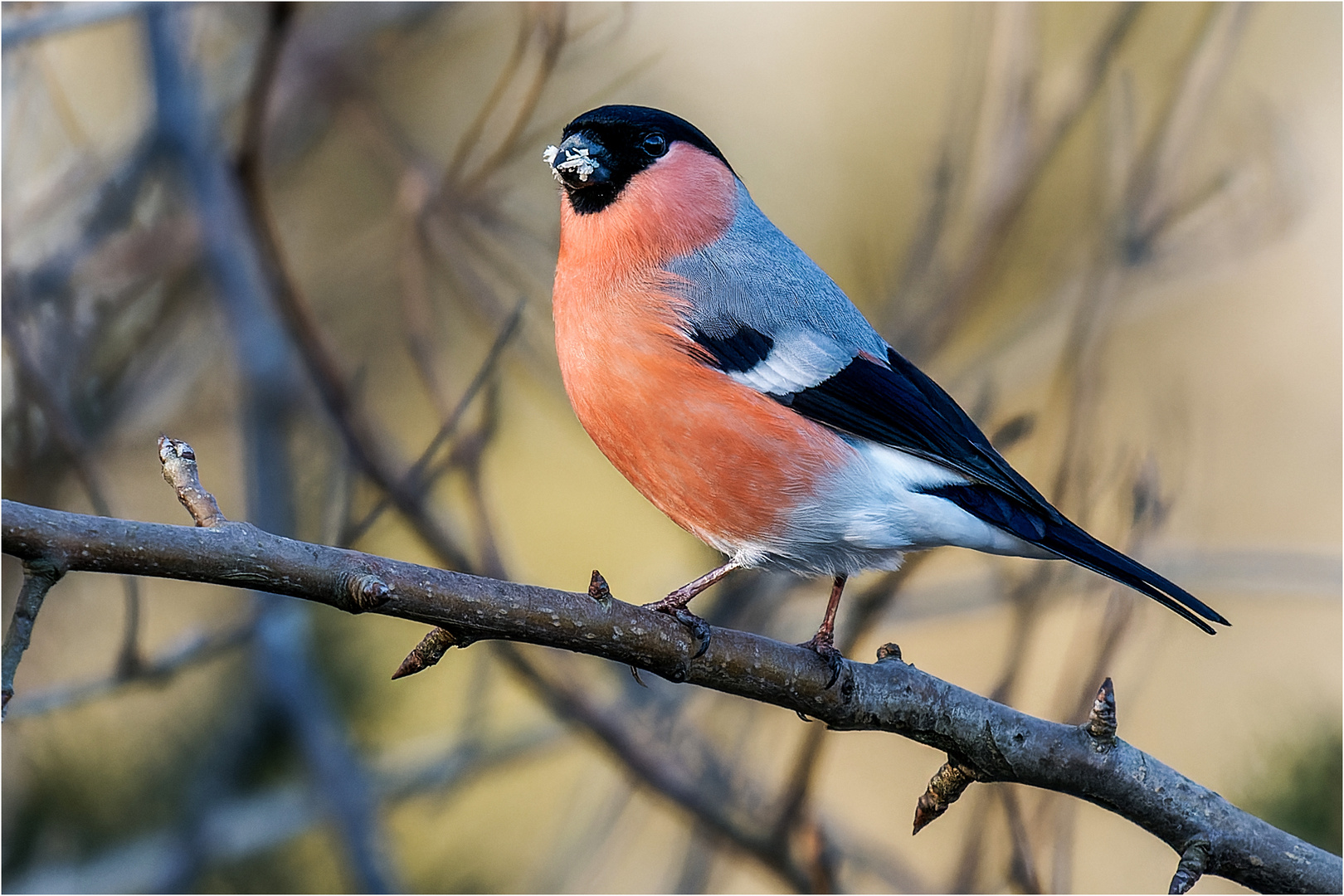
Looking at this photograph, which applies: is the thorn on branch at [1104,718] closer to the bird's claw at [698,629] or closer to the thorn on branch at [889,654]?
the thorn on branch at [889,654]

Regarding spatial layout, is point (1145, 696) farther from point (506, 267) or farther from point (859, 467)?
point (506, 267)

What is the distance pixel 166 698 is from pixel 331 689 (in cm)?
48

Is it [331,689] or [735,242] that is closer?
[735,242]

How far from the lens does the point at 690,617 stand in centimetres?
170

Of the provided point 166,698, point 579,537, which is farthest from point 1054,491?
point 166,698

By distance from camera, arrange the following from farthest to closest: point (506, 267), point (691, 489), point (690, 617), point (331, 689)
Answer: point (506, 267), point (331, 689), point (691, 489), point (690, 617)

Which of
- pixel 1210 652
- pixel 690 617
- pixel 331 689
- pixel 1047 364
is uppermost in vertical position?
pixel 1047 364

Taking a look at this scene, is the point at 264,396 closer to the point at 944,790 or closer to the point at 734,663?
the point at 734,663

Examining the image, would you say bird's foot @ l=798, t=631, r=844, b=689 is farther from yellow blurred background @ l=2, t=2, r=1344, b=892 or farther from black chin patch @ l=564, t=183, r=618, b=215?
black chin patch @ l=564, t=183, r=618, b=215

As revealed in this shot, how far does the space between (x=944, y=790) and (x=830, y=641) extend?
1.07 ft

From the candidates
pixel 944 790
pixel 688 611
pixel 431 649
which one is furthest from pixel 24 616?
pixel 944 790

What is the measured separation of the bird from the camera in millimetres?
2033

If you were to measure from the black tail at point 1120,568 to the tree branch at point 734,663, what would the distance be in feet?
0.87

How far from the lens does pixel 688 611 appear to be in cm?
197
